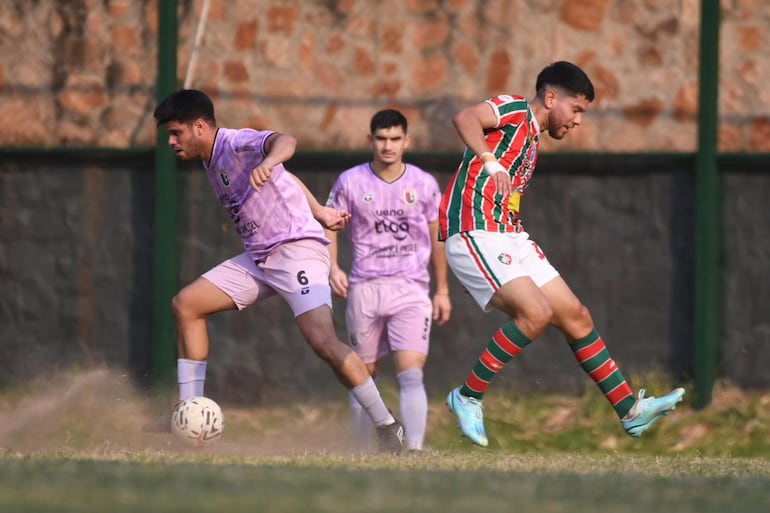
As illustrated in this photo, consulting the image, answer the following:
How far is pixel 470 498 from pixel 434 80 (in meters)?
5.76

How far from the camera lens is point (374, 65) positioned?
427 inches

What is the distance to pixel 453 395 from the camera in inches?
313

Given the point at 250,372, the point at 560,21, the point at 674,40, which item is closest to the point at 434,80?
the point at 560,21

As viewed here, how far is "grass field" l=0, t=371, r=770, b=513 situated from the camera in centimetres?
539

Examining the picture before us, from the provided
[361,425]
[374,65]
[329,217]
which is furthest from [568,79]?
[374,65]

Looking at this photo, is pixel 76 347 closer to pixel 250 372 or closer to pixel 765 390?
pixel 250 372

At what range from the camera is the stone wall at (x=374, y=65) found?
10.7 meters

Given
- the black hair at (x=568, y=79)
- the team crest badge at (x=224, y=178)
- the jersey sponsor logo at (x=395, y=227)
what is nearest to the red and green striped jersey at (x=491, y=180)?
the black hair at (x=568, y=79)

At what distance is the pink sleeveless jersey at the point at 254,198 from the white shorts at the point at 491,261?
876mm

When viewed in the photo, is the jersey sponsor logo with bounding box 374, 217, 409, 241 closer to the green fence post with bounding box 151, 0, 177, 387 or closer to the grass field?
the grass field

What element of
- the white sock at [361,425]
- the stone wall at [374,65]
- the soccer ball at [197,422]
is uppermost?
the stone wall at [374,65]

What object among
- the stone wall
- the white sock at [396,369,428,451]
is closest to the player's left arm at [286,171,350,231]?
the white sock at [396,369,428,451]

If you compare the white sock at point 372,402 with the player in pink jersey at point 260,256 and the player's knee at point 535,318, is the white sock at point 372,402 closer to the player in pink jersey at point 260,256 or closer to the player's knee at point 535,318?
the player in pink jersey at point 260,256

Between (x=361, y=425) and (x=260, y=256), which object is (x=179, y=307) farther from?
(x=361, y=425)
